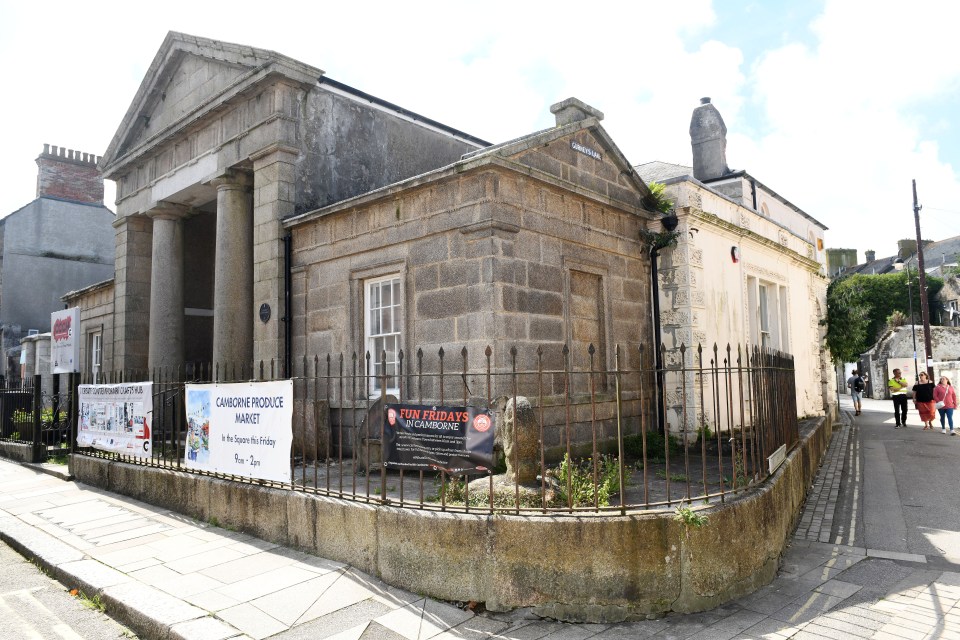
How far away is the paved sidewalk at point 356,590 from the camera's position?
442 centimetres

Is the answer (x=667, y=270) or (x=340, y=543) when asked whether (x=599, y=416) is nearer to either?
(x=667, y=270)

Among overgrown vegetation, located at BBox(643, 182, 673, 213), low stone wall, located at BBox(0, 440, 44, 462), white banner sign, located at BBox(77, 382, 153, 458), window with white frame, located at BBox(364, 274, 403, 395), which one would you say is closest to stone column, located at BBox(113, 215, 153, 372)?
low stone wall, located at BBox(0, 440, 44, 462)

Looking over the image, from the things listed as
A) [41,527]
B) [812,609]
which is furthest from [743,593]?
[41,527]

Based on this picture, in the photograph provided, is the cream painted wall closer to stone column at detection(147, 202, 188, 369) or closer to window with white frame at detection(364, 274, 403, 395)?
window with white frame at detection(364, 274, 403, 395)

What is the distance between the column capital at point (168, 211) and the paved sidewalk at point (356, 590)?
323 inches

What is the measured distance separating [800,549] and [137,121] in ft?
54.0

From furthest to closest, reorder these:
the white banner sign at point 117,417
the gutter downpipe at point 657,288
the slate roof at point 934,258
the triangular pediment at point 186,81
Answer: the slate roof at point 934,258 < the triangular pediment at point 186,81 < the gutter downpipe at point 657,288 < the white banner sign at point 117,417

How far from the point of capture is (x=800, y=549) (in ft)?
21.4

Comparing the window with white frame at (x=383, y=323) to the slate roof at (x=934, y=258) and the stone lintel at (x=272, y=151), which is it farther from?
the slate roof at (x=934, y=258)

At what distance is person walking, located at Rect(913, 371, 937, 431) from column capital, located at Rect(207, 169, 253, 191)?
1779 cm

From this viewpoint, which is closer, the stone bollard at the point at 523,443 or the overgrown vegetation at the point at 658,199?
the stone bollard at the point at 523,443

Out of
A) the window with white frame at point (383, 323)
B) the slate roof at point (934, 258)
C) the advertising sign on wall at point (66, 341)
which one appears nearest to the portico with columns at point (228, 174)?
the window with white frame at point (383, 323)

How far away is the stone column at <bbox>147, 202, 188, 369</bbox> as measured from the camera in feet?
45.8

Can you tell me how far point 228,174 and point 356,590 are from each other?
387 inches
